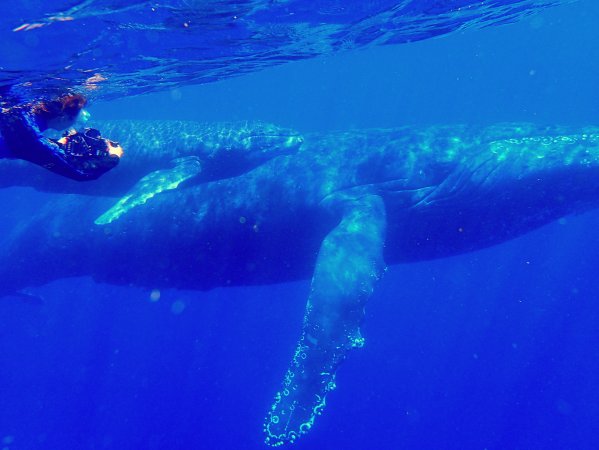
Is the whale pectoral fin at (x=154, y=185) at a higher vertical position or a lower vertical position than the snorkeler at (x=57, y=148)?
lower

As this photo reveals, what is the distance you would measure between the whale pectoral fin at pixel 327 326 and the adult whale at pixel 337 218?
22 millimetres

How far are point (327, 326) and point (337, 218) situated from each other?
3.09 metres

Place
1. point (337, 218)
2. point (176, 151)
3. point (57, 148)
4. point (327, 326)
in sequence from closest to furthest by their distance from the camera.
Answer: point (57, 148) < point (327, 326) < point (337, 218) < point (176, 151)

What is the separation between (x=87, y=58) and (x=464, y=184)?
10.3 meters

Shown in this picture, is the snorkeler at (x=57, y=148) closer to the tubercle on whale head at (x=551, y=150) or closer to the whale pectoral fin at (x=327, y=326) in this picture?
the whale pectoral fin at (x=327, y=326)

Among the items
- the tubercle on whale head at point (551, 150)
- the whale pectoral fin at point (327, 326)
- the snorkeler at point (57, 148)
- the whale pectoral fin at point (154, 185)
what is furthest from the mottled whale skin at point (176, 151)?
the snorkeler at point (57, 148)

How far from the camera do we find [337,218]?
1114cm

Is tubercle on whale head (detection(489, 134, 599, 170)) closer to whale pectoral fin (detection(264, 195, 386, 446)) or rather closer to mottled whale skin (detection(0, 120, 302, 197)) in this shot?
whale pectoral fin (detection(264, 195, 386, 446))

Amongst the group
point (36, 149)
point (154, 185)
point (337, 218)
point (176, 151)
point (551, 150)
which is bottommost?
point (337, 218)

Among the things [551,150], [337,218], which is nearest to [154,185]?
[337,218]

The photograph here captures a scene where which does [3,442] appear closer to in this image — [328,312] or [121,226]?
[121,226]

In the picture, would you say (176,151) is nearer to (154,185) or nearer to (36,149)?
(154,185)

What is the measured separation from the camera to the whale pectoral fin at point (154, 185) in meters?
9.82

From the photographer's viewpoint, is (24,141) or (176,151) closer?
(24,141)
